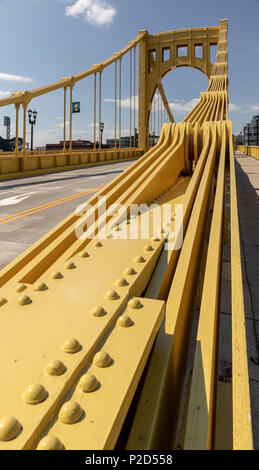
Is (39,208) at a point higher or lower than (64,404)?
higher

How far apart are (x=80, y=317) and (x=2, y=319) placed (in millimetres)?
383

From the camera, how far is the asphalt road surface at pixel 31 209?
614cm

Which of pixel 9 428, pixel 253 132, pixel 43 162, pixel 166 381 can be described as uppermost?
pixel 253 132

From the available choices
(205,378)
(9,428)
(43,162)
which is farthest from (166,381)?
(43,162)

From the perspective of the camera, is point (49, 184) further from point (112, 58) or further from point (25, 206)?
point (112, 58)

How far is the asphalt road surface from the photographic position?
6141mm

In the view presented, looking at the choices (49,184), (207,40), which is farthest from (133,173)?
(207,40)

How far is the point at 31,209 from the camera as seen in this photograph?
9.16m

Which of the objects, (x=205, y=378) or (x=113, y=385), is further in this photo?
(x=205, y=378)

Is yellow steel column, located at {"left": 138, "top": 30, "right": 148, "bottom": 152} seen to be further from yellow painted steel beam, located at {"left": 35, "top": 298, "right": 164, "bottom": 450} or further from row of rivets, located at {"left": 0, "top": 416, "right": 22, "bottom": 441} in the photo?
row of rivets, located at {"left": 0, "top": 416, "right": 22, "bottom": 441}

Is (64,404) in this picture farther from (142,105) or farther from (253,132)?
(253,132)

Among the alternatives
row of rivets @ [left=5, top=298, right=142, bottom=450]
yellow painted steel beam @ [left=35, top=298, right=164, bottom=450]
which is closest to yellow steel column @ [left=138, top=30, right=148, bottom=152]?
yellow painted steel beam @ [left=35, top=298, right=164, bottom=450]

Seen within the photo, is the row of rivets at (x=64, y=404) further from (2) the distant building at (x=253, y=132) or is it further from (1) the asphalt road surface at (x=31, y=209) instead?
(2) the distant building at (x=253, y=132)

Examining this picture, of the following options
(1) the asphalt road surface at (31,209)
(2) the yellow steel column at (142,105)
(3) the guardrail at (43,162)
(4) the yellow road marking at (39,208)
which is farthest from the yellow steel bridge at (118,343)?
(2) the yellow steel column at (142,105)
